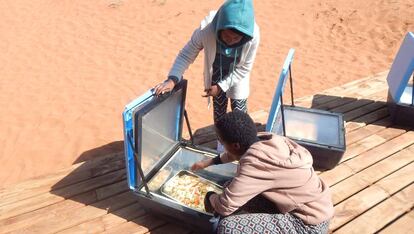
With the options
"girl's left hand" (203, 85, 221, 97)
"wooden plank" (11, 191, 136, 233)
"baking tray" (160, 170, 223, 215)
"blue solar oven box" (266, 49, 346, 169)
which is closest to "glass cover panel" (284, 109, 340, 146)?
"blue solar oven box" (266, 49, 346, 169)

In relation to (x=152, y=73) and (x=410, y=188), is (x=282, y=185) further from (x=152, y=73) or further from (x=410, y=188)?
(x=152, y=73)

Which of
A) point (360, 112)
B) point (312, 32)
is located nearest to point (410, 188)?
point (360, 112)

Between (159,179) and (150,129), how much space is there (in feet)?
1.33

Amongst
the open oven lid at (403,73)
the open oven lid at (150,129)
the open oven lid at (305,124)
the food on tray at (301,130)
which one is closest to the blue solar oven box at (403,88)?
the open oven lid at (403,73)

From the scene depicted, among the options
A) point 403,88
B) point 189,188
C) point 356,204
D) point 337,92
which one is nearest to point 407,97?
point 403,88

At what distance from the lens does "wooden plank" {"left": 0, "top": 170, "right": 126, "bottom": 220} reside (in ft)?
8.62

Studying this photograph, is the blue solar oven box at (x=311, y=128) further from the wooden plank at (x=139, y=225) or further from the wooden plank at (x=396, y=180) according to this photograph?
the wooden plank at (x=139, y=225)

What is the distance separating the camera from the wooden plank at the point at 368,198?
2.56 m

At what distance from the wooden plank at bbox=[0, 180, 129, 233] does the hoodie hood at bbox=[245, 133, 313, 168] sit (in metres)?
1.44

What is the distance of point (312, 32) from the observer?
7645 mm

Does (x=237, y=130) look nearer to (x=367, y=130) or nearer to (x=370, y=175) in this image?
(x=370, y=175)

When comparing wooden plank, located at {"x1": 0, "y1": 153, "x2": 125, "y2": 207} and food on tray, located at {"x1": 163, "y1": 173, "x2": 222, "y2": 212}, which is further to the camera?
wooden plank, located at {"x1": 0, "y1": 153, "x2": 125, "y2": 207}

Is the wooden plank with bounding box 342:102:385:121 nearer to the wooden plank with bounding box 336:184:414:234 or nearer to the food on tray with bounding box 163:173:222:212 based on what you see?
the wooden plank with bounding box 336:184:414:234

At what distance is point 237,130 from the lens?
1794 mm
